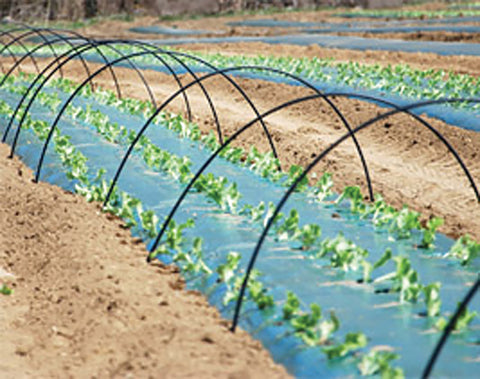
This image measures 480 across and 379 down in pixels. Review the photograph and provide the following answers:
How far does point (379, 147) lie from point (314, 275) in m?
5.55

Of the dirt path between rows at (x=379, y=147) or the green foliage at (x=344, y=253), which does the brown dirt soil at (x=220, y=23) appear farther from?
the green foliage at (x=344, y=253)

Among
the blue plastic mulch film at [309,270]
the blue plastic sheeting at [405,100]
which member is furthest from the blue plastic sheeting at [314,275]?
the blue plastic sheeting at [405,100]

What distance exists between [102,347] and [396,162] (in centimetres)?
613

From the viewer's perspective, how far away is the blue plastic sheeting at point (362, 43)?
674 inches

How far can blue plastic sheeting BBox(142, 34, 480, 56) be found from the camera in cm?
1712

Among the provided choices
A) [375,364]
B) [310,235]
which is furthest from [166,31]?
[375,364]

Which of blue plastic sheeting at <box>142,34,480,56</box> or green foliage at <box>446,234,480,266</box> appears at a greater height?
blue plastic sheeting at <box>142,34,480,56</box>

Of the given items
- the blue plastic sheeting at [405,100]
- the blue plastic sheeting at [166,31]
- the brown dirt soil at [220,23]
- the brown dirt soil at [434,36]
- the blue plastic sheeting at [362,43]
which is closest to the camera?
the blue plastic sheeting at [405,100]

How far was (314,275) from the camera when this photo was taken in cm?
479

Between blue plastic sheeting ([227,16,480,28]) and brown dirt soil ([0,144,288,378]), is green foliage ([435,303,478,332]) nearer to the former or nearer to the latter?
brown dirt soil ([0,144,288,378])

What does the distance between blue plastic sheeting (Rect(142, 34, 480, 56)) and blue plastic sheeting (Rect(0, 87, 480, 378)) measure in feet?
36.9

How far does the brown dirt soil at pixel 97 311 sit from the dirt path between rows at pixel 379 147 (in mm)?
3191

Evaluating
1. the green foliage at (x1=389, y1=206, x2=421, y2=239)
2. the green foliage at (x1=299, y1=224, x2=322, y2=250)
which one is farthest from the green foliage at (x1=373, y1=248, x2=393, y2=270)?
the green foliage at (x1=389, y1=206, x2=421, y2=239)

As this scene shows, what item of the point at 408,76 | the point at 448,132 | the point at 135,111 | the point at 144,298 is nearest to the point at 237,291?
the point at 144,298
